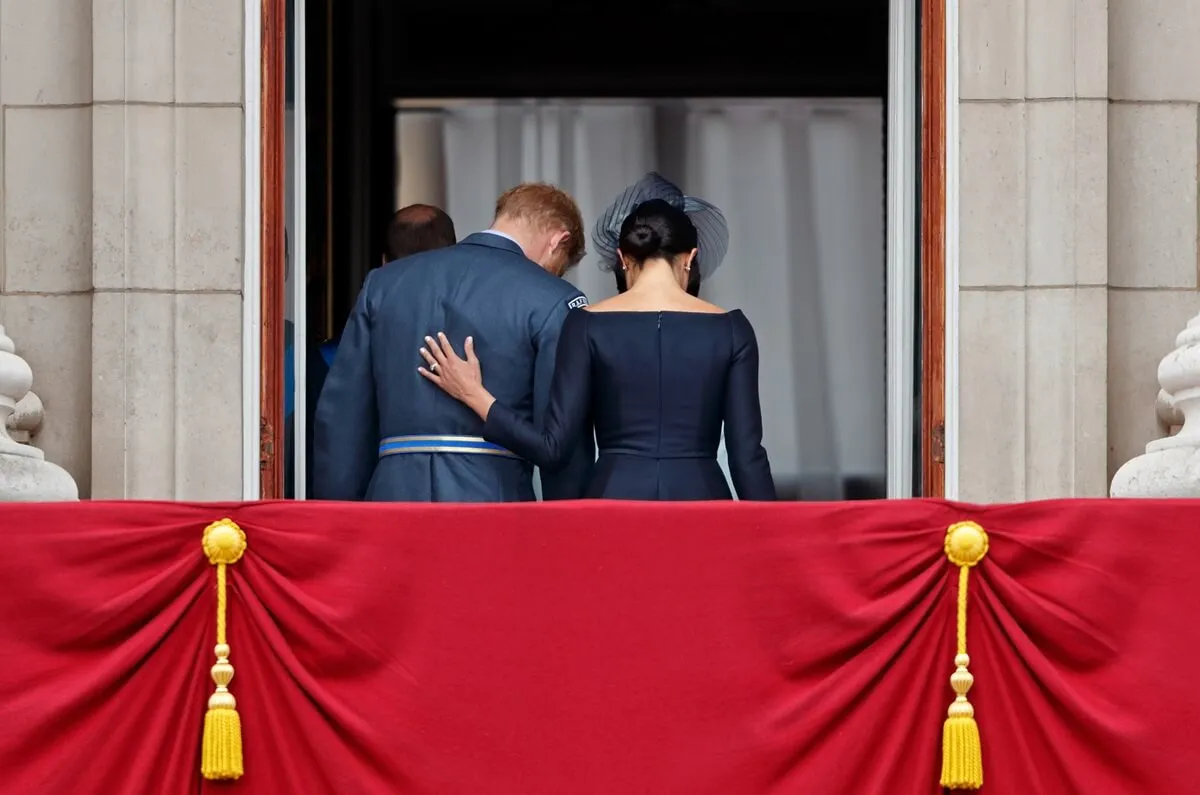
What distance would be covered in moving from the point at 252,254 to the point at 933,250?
2124 millimetres

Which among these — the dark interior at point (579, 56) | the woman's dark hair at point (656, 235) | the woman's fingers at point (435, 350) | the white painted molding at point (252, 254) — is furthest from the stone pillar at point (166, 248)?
the dark interior at point (579, 56)

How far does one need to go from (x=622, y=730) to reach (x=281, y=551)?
91 centimetres

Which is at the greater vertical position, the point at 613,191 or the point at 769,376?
the point at 613,191

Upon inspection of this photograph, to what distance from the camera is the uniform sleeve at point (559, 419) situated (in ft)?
19.9

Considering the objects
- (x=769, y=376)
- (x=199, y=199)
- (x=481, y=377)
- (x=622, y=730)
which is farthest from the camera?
(x=769, y=376)

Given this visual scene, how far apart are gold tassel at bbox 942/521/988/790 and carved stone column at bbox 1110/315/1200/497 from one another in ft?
2.92

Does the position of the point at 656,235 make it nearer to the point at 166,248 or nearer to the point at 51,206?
the point at 166,248

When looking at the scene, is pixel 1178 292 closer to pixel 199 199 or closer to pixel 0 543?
pixel 199 199

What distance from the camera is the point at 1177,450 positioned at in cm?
616

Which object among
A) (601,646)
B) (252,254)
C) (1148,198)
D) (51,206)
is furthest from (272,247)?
(1148,198)

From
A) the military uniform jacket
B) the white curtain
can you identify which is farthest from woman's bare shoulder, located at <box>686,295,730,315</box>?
the white curtain

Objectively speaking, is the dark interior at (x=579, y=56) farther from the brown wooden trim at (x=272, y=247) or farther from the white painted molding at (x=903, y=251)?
the brown wooden trim at (x=272, y=247)

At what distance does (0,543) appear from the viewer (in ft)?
17.6

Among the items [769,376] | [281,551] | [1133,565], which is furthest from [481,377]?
[769,376]
